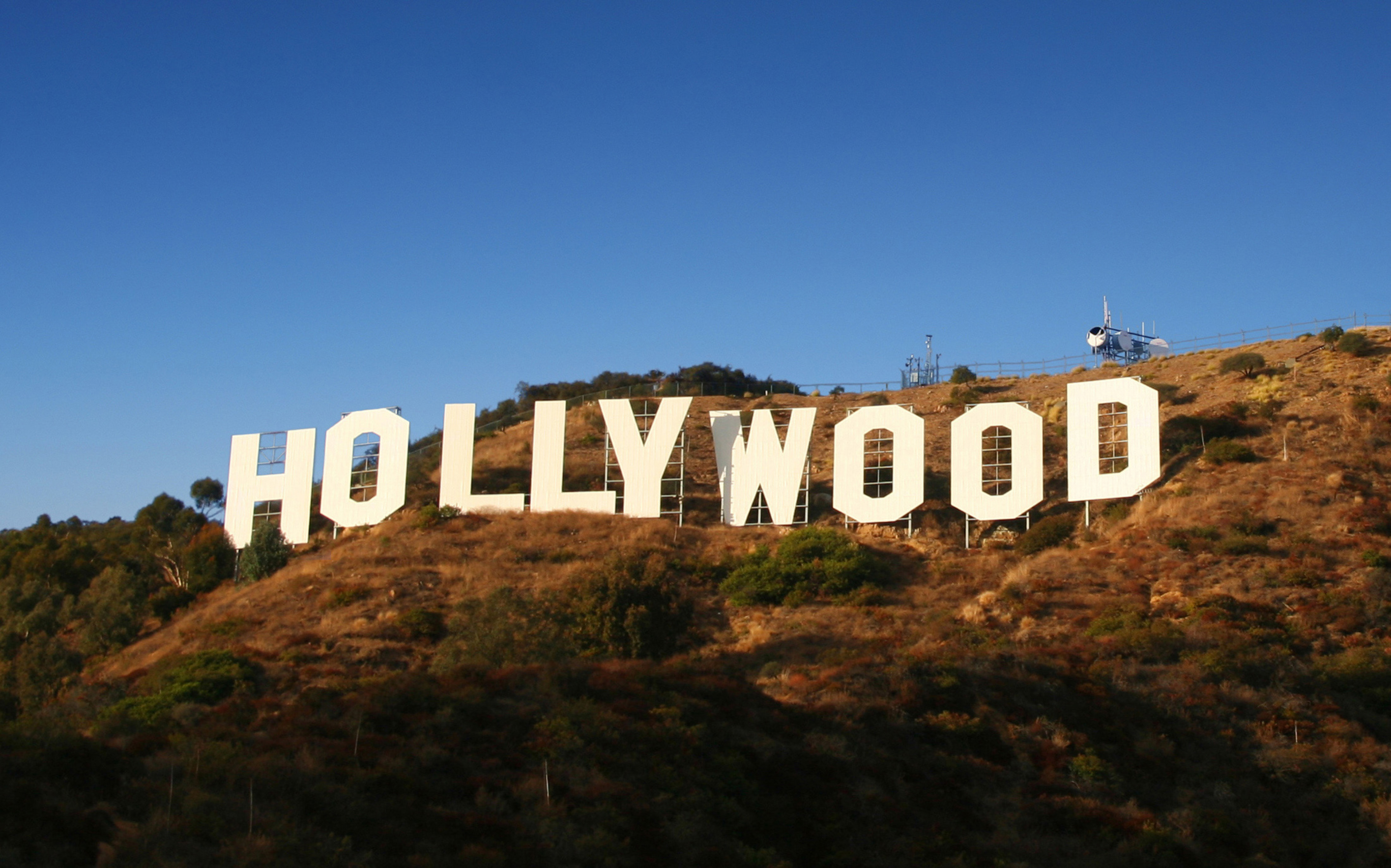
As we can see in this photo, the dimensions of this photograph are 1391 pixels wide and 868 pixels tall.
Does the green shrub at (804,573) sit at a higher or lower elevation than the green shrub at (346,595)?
higher

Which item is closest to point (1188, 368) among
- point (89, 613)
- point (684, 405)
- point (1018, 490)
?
point (1018, 490)

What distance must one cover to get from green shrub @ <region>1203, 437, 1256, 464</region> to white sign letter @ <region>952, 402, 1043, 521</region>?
713 centimetres

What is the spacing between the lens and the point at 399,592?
136ft

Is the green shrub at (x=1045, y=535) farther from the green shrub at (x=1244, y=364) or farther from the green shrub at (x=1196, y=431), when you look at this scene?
the green shrub at (x=1244, y=364)

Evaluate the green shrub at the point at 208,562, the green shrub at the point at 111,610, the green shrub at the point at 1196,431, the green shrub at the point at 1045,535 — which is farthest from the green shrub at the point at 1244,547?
the green shrub at the point at 111,610

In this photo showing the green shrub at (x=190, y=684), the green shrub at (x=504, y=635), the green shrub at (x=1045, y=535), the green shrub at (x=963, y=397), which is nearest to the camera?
the green shrub at (x=190, y=684)

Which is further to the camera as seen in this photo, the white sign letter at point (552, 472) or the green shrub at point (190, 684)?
the white sign letter at point (552, 472)

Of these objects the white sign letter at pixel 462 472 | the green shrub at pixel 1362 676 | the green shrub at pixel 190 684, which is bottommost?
the green shrub at pixel 190 684

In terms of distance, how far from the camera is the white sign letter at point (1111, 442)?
1670 inches

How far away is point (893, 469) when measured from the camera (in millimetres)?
46438

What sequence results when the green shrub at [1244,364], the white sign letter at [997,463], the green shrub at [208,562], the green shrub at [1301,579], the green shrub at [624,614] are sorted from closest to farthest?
the green shrub at [624,614]
the green shrub at [1301,579]
the white sign letter at [997,463]
the green shrub at [208,562]
the green shrub at [1244,364]

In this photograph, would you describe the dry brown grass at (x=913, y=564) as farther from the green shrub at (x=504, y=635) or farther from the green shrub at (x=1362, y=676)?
the green shrub at (x=1362, y=676)

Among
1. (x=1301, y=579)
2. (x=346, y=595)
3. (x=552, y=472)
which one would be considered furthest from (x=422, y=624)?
(x=1301, y=579)

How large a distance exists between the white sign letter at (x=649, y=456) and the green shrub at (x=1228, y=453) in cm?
1933
